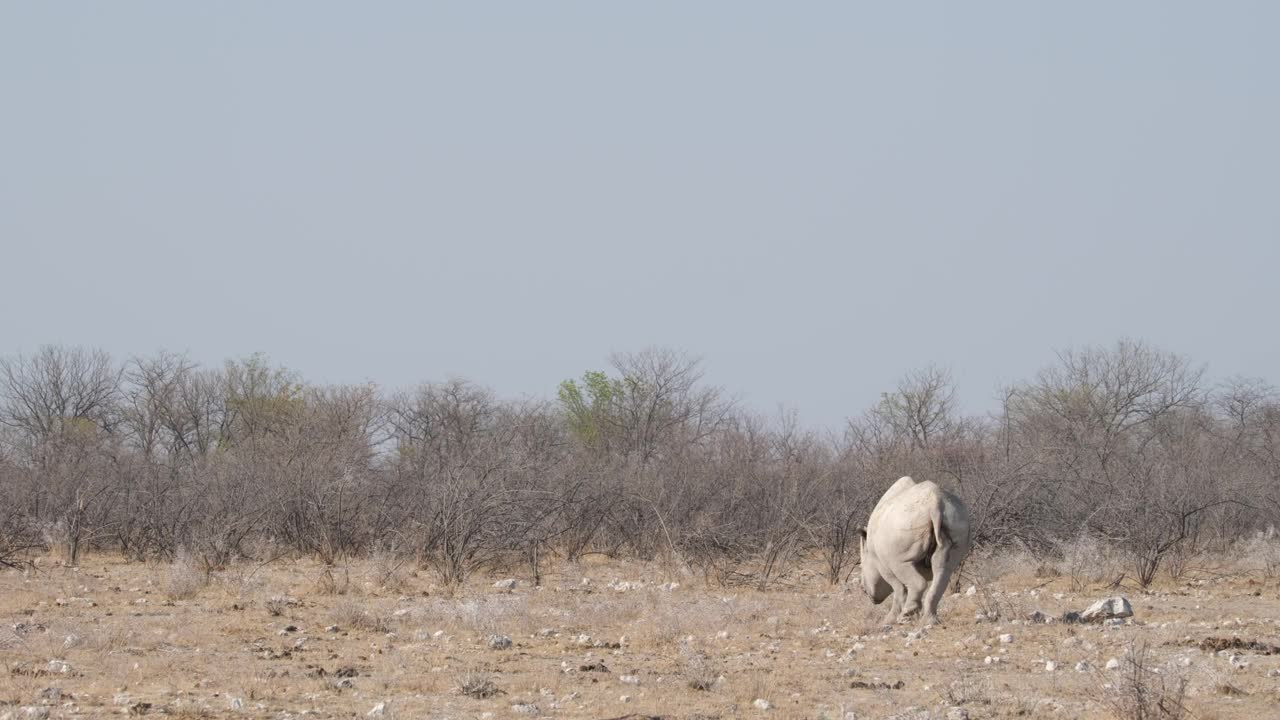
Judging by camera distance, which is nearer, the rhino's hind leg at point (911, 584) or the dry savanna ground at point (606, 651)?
the dry savanna ground at point (606, 651)

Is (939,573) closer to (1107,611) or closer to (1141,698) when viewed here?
(1107,611)

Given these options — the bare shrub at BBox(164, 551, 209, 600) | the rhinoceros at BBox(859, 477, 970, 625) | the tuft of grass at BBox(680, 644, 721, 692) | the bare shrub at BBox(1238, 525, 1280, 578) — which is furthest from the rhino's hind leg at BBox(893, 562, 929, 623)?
the bare shrub at BBox(164, 551, 209, 600)

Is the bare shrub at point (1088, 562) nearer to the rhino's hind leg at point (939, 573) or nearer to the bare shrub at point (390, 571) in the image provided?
the rhino's hind leg at point (939, 573)

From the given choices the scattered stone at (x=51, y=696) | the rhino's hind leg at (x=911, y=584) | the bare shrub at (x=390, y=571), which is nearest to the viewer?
the scattered stone at (x=51, y=696)

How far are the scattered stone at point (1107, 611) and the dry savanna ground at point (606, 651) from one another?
0.64 ft

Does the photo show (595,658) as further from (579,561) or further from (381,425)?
(381,425)

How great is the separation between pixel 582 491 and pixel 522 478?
170 centimetres

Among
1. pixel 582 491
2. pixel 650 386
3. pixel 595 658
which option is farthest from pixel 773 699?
pixel 650 386

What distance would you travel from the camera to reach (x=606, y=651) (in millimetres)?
11969

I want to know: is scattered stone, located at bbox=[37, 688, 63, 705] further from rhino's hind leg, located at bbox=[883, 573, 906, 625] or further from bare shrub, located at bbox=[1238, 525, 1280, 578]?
bare shrub, located at bbox=[1238, 525, 1280, 578]

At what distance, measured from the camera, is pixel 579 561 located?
2178 cm

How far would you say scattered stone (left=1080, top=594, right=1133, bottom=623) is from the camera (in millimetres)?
13273

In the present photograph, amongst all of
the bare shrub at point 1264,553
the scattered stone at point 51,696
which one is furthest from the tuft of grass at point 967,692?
the bare shrub at point 1264,553

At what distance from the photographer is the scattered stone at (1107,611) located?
13.3 metres
